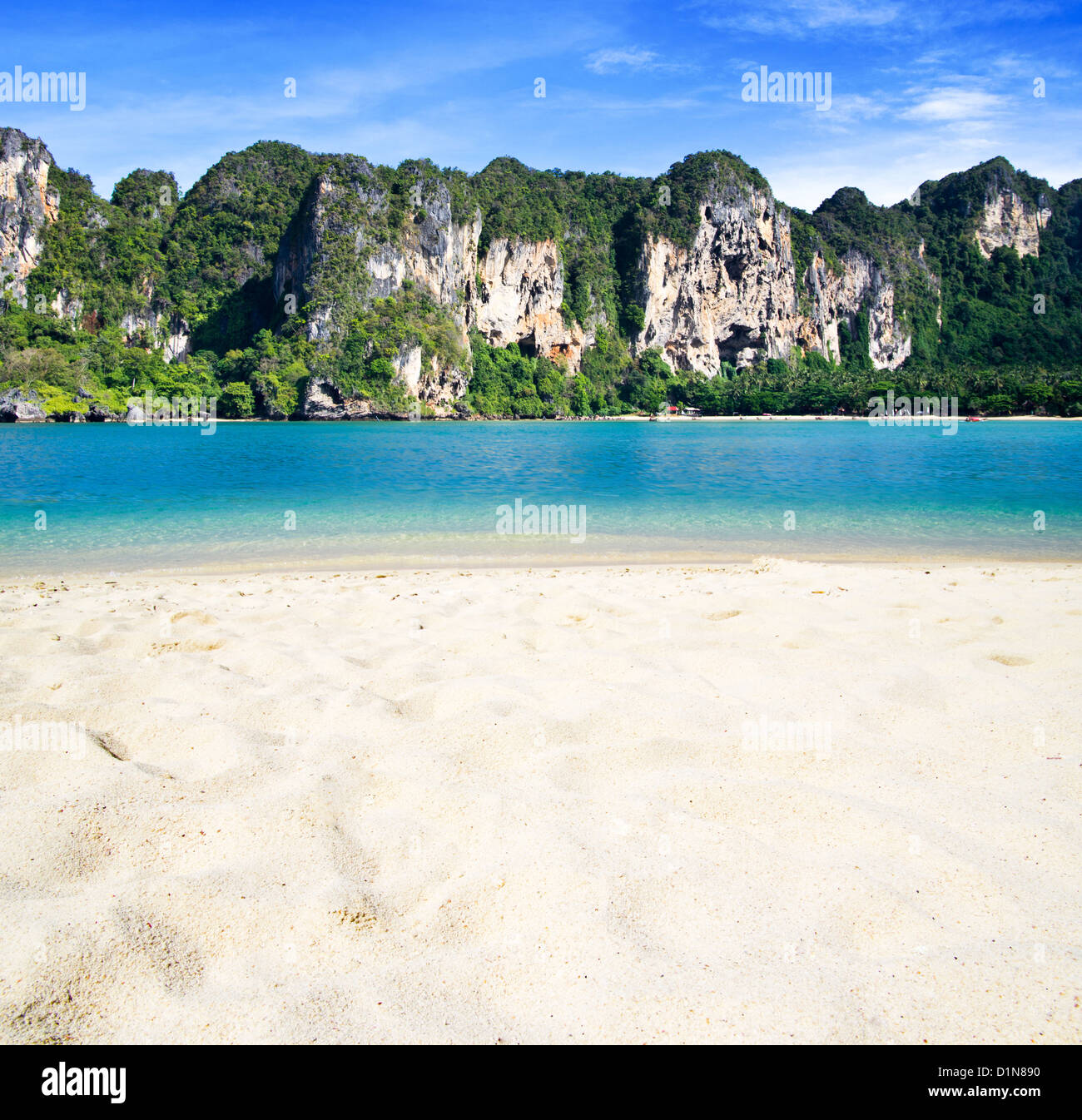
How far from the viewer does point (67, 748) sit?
125 inches

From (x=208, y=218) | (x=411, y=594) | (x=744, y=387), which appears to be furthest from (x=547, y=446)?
(x=208, y=218)

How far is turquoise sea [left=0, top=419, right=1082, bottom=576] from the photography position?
428 inches

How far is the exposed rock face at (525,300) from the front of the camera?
377ft

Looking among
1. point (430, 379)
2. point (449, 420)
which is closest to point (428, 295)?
point (430, 379)

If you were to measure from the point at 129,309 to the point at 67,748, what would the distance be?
11982 centimetres
